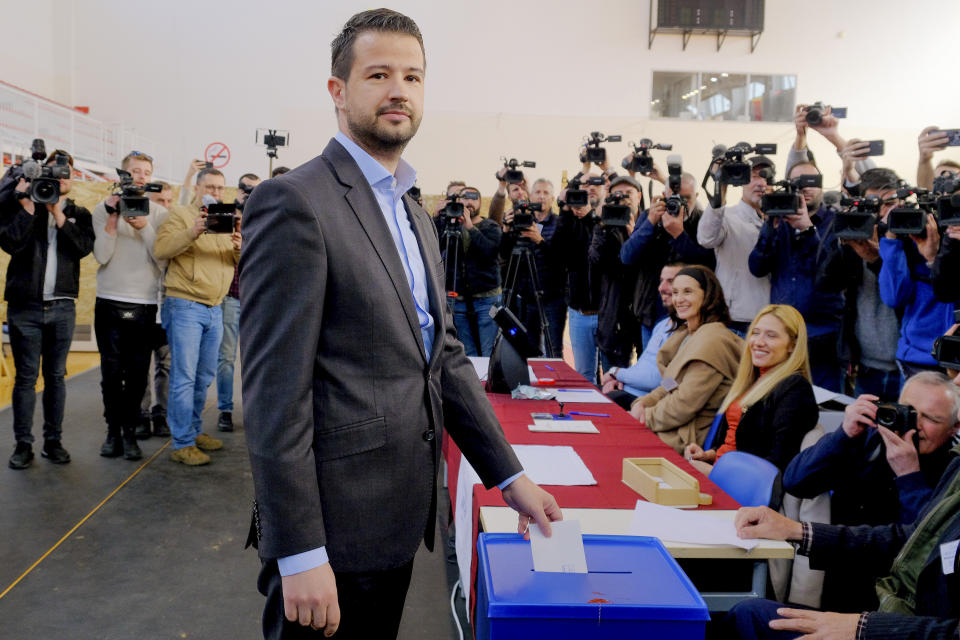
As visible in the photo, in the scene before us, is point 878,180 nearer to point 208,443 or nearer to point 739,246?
point 739,246

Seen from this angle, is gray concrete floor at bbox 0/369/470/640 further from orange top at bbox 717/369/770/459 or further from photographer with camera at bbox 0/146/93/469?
orange top at bbox 717/369/770/459

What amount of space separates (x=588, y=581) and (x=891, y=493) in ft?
3.80

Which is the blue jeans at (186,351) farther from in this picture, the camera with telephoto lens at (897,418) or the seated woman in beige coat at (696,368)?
the camera with telephoto lens at (897,418)

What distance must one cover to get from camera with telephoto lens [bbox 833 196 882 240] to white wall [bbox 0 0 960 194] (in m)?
8.06

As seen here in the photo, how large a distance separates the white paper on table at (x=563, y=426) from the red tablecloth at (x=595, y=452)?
0.03m

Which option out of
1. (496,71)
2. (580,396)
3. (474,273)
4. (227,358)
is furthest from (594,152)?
(496,71)

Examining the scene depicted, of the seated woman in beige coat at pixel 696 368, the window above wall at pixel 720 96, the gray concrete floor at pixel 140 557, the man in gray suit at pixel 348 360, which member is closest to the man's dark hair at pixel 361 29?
the man in gray suit at pixel 348 360

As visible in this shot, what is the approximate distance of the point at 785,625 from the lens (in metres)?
1.38

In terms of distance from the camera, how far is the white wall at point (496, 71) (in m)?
10.5

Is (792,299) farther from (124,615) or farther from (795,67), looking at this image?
(795,67)

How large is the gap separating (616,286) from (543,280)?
0.82 m

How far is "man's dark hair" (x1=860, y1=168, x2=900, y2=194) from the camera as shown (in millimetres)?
3186

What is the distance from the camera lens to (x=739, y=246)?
355cm

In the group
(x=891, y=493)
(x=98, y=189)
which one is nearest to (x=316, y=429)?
(x=891, y=493)
